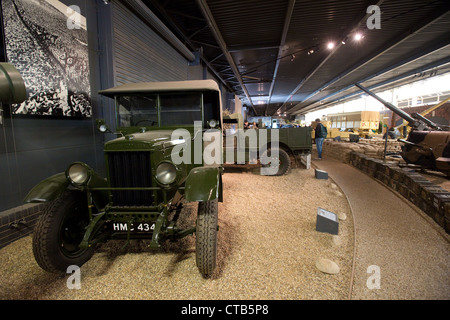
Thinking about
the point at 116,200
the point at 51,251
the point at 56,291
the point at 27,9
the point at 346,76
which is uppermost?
the point at 346,76

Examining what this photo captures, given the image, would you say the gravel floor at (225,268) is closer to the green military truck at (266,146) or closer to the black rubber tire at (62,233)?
the black rubber tire at (62,233)

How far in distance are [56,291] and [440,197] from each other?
4.94 m

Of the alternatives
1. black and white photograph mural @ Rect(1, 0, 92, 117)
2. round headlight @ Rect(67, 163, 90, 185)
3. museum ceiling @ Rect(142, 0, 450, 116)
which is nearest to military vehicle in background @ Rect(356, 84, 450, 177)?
museum ceiling @ Rect(142, 0, 450, 116)

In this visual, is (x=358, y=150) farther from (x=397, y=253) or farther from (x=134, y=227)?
(x=134, y=227)

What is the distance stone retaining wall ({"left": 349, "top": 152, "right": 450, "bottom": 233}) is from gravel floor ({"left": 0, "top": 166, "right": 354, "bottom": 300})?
1190 mm

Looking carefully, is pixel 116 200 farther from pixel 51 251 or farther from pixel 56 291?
pixel 56 291

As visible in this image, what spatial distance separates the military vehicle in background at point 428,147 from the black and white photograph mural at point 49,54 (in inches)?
329

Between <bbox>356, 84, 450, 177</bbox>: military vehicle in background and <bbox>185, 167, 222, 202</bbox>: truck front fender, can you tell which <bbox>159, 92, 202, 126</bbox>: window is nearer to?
<bbox>185, 167, 222, 202</bbox>: truck front fender

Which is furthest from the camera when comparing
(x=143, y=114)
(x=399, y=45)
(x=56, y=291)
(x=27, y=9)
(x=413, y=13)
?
(x=399, y=45)

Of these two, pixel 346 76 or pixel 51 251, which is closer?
pixel 51 251

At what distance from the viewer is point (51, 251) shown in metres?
2.12

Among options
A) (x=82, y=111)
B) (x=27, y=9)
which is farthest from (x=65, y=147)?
(x=27, y=9)

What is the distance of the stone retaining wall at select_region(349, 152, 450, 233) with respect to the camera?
125 inches

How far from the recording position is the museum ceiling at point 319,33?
219 inches
